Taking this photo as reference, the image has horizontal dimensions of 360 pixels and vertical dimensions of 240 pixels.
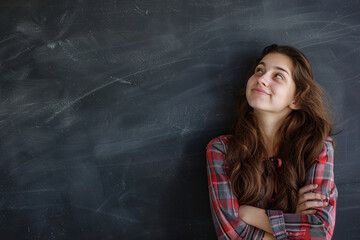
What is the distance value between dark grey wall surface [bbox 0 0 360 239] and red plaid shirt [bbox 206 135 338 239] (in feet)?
0.70

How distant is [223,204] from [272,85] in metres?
0.63

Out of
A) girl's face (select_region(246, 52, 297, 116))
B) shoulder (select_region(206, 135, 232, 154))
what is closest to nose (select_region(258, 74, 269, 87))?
girl's face (select_region(246, 52, 297, 116))

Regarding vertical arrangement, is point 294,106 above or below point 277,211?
above

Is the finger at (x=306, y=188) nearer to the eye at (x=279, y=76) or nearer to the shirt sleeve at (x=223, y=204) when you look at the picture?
the shirt sleeve at (x=223, y=204)

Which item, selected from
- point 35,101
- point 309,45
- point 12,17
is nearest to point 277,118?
point 309,45

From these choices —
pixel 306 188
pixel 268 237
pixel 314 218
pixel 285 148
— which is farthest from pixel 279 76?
pixel 268 237

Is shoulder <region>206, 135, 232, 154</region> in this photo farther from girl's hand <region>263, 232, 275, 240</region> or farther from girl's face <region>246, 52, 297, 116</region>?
girl's hand <region>263, 232, 275, 240</region>

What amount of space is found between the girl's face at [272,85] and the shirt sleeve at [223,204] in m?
0.31

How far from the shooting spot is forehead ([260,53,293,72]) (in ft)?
4.87

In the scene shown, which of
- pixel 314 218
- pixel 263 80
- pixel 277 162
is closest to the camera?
pixel 314 218

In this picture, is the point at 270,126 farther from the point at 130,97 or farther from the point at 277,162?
the point at 130,97

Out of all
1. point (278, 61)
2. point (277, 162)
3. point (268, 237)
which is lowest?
point (268, 237)

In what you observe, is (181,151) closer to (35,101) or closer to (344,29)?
(35,101)

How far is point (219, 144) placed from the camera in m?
1.52
